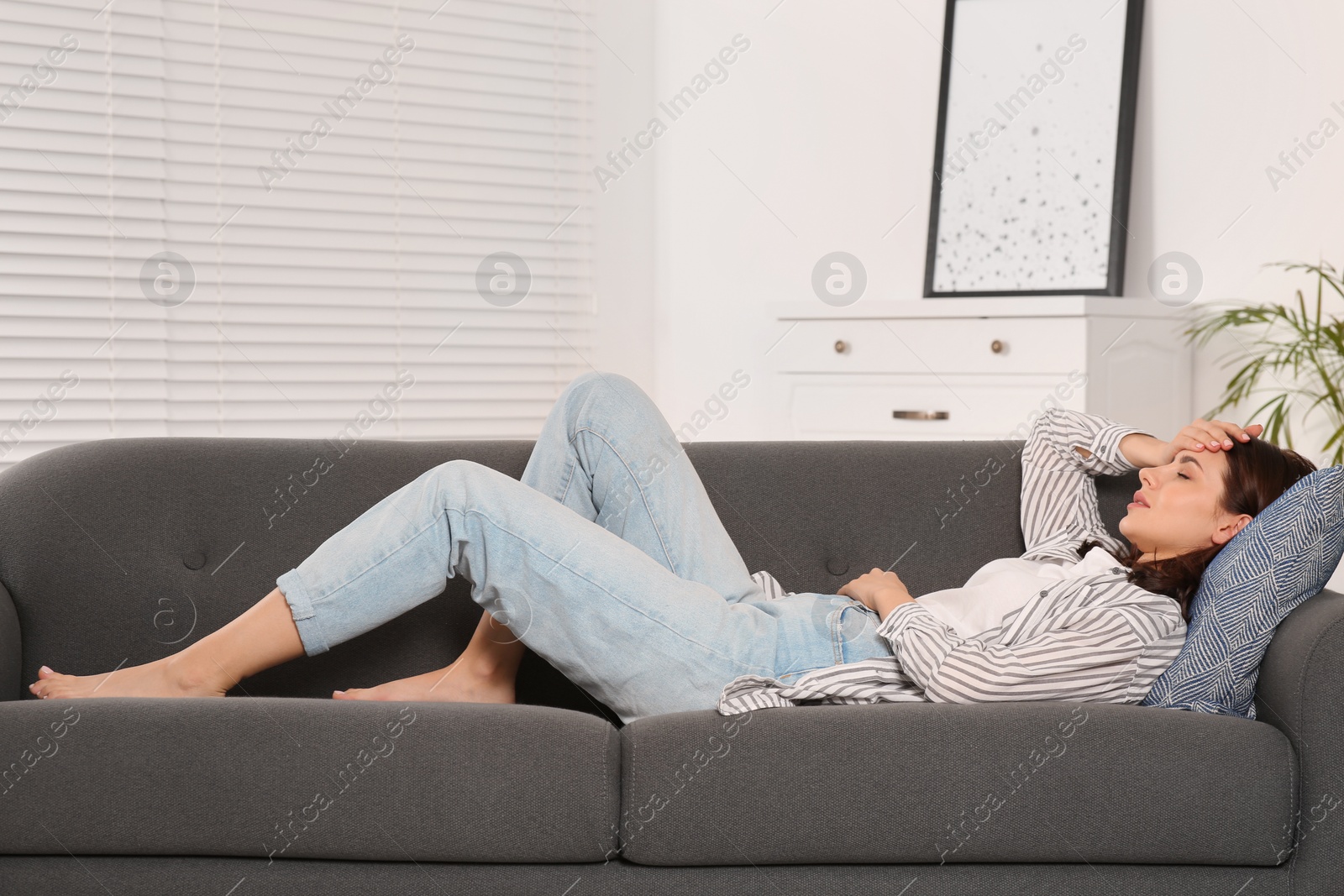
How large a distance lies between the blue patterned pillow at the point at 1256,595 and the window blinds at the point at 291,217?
8.59 feet

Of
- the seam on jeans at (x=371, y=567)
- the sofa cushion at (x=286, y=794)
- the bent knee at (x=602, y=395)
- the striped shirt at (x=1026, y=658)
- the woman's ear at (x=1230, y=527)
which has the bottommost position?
the sofa cushion at (x=286, y=794)

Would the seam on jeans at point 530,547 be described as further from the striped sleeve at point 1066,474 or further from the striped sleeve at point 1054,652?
the striped sleeve at point 1066,474

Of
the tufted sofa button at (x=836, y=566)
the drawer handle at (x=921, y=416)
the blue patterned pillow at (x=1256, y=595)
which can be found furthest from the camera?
the drawer handle at (x=921, y=416)

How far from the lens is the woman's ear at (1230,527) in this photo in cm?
169

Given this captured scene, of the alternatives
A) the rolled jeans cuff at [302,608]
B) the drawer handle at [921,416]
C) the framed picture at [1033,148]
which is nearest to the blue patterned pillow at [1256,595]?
the rolled jeans cuff at [302,608]

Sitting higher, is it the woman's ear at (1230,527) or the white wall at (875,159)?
the white wall at (875,159)

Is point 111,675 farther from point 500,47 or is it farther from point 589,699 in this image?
point 500,47

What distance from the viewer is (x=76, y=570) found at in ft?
6.15

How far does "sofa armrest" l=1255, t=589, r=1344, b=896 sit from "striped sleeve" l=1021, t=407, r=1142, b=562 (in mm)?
453

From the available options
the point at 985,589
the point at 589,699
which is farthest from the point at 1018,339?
the point at 589,699

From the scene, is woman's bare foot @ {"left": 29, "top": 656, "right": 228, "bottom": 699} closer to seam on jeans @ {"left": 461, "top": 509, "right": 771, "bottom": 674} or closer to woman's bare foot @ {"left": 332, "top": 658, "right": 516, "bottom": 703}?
woman's bare foot @ {"left": 332, "top": 658, "right": 516, "bottom": 703}

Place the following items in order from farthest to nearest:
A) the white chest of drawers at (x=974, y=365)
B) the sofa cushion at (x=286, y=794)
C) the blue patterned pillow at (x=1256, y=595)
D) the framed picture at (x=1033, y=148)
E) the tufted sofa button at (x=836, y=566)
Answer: the framed picture at (x=1033, y=148), the white chest of drawers at (x=974, y=365), the tufted sofa button at (x=836, y=566), the blue patterned pillow at (x=1256, y=595), the sofa cushion at (x=286, y=794)

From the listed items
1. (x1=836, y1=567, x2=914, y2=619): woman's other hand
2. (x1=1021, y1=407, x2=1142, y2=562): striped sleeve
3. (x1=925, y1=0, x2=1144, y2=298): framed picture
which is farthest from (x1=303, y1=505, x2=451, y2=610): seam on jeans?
(x1=925, y1=0, x2=1144, y2=298): framed picture

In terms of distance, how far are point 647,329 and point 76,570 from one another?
8.34 feet
